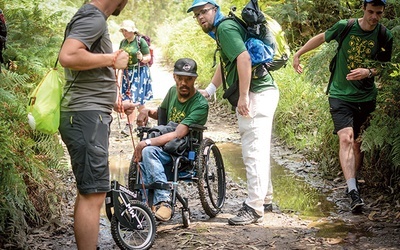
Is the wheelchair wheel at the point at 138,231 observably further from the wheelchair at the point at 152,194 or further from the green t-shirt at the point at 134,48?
the green t-shirt at the point at 134,48

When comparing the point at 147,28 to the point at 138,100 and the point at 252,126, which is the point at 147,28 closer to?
the point at 138,100

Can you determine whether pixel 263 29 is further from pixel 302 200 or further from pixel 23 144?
pixel 23 144

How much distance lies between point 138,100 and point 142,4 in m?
20.1

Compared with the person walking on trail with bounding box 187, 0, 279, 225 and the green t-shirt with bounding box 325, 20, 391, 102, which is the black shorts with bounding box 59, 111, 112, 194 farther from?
the green t-shirt with bounding box 325, 20, 391, 102

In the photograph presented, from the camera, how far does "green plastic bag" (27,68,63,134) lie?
12.0 feet

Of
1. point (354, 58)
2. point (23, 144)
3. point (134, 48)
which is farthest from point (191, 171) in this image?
point (134, 48)

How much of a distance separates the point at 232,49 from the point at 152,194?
1.48 metres

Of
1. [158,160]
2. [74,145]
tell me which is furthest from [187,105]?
Result: [74,145]

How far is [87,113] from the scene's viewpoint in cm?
378

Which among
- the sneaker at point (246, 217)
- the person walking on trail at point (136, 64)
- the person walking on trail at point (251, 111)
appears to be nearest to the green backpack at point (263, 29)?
the person walking on trail at point (251, 111)

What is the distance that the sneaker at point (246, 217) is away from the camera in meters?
5.27

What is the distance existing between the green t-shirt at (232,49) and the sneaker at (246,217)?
1.10 meters

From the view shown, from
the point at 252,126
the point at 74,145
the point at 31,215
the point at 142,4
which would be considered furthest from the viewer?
the point at 142,4

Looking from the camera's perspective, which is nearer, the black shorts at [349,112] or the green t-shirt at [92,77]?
the green t-shirt at [92,77]
